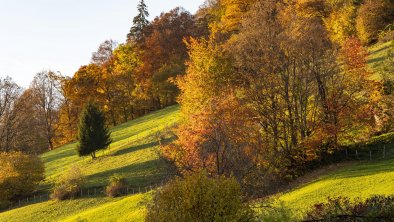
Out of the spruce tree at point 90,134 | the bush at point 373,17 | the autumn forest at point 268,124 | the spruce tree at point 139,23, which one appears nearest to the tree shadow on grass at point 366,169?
the autumn forest at point 268,124

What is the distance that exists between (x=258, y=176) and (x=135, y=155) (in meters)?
26.9

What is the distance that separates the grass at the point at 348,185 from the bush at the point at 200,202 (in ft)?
25.6

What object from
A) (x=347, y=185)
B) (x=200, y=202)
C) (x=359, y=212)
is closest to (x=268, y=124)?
(x=347, y=185)

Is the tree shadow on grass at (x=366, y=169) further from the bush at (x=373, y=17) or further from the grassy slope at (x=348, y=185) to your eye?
the bush at (x=373, y=17)

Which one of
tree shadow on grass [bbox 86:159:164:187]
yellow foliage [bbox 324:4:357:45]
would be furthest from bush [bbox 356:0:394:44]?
tree shadow on grass [bbox 86:159:164:187]

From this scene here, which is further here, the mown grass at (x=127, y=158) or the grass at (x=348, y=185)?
the mown grass at (x=127, y=158)

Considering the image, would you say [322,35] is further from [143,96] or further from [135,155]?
[143,96]

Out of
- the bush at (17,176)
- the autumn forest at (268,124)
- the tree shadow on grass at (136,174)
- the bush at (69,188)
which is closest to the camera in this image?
the autumn forest at (268,124)

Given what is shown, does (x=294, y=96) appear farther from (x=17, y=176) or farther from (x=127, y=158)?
(x=17, y=176)

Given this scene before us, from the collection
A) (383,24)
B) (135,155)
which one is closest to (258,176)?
(135,155)

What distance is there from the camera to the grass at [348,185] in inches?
827

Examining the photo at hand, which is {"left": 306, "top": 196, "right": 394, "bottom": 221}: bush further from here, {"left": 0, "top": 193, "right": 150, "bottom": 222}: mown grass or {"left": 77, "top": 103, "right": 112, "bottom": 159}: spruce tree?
{"left": 77, "top": 103, "right": 112, "bottom": 159}: spruce tree

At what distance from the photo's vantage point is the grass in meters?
21.0

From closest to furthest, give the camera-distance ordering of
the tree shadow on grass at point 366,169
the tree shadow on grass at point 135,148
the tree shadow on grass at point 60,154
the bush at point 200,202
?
the bush at point 200,202 → the tree shadow on grass at point 366,169 → the tree shadow on grass at point 135,148 → the tree shadow on grass at point 60,154
